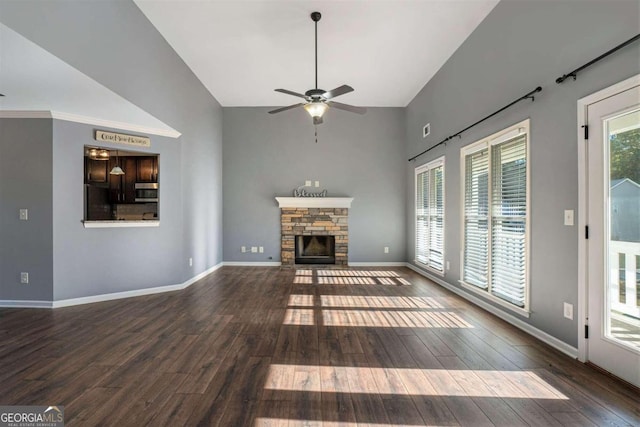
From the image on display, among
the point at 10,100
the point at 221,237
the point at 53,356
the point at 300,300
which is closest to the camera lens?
the point at 53,356

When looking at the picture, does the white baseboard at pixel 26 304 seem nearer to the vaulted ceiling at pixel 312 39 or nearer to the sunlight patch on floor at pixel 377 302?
the sunlight patch on floor at pixel 377 302

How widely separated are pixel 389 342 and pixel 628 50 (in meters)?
2.79

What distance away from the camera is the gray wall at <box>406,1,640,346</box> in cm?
223

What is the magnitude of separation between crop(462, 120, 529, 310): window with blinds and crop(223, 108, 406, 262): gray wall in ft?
8.82

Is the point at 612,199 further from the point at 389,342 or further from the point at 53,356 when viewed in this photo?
the point at 53,356

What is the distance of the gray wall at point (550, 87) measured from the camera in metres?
2.23

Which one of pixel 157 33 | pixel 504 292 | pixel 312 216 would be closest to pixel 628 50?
pixel 504 292

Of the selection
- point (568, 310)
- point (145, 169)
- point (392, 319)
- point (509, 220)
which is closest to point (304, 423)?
point (392, 319)

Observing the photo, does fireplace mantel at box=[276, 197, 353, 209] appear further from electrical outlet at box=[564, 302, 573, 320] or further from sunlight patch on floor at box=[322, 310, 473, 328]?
electrical outlet at box=[564, 302, 573, 320]

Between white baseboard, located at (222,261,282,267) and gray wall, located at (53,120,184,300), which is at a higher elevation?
gray wall, located at (53,120,184,300)

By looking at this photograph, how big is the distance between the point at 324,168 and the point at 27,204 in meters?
4.97

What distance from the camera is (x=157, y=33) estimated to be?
13.1ft

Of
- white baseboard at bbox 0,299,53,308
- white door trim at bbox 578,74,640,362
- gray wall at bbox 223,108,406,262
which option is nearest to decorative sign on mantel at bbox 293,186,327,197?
gray wall at bbox 223,108,406,262

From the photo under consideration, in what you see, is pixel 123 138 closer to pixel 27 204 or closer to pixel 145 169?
pixel 27 204
